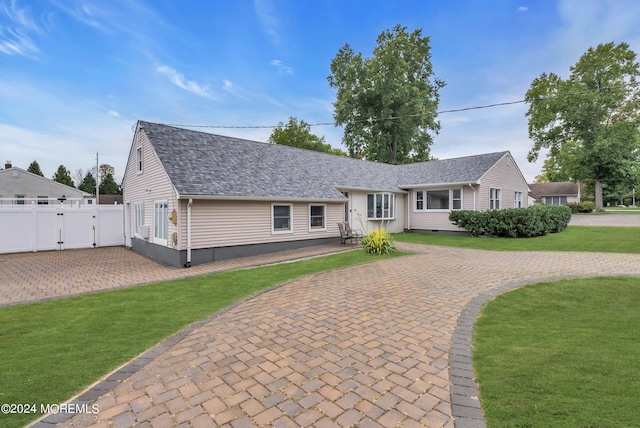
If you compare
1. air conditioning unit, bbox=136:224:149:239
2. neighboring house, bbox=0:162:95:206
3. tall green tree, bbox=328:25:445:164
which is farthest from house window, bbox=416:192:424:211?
neighboring house, bbox=0:162:95:206

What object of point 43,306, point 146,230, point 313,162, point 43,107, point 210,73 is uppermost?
point 210,73

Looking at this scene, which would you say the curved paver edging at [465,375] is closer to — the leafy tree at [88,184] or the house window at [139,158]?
the house window at [139,158]

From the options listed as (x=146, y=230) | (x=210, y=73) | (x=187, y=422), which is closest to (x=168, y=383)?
(x=187, y=422)

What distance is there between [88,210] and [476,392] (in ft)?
60.1

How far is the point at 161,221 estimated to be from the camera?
39.0 ft

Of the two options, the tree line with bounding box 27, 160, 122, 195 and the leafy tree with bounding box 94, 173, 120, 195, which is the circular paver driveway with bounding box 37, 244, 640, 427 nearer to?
the leafy tree with bounding box 94, 173, 120, 195

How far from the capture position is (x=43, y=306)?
5.98 m

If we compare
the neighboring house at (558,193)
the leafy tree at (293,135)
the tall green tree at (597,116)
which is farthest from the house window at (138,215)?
the neighboring house at (558,193)

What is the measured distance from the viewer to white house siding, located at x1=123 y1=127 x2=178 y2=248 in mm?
11055

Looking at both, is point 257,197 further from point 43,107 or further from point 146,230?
point 43,107

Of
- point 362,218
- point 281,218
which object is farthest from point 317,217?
point 362,218

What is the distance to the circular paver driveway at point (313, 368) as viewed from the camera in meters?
2.68

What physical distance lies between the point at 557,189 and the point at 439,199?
1937 inches

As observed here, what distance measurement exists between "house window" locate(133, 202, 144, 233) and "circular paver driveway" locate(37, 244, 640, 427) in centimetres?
1032
